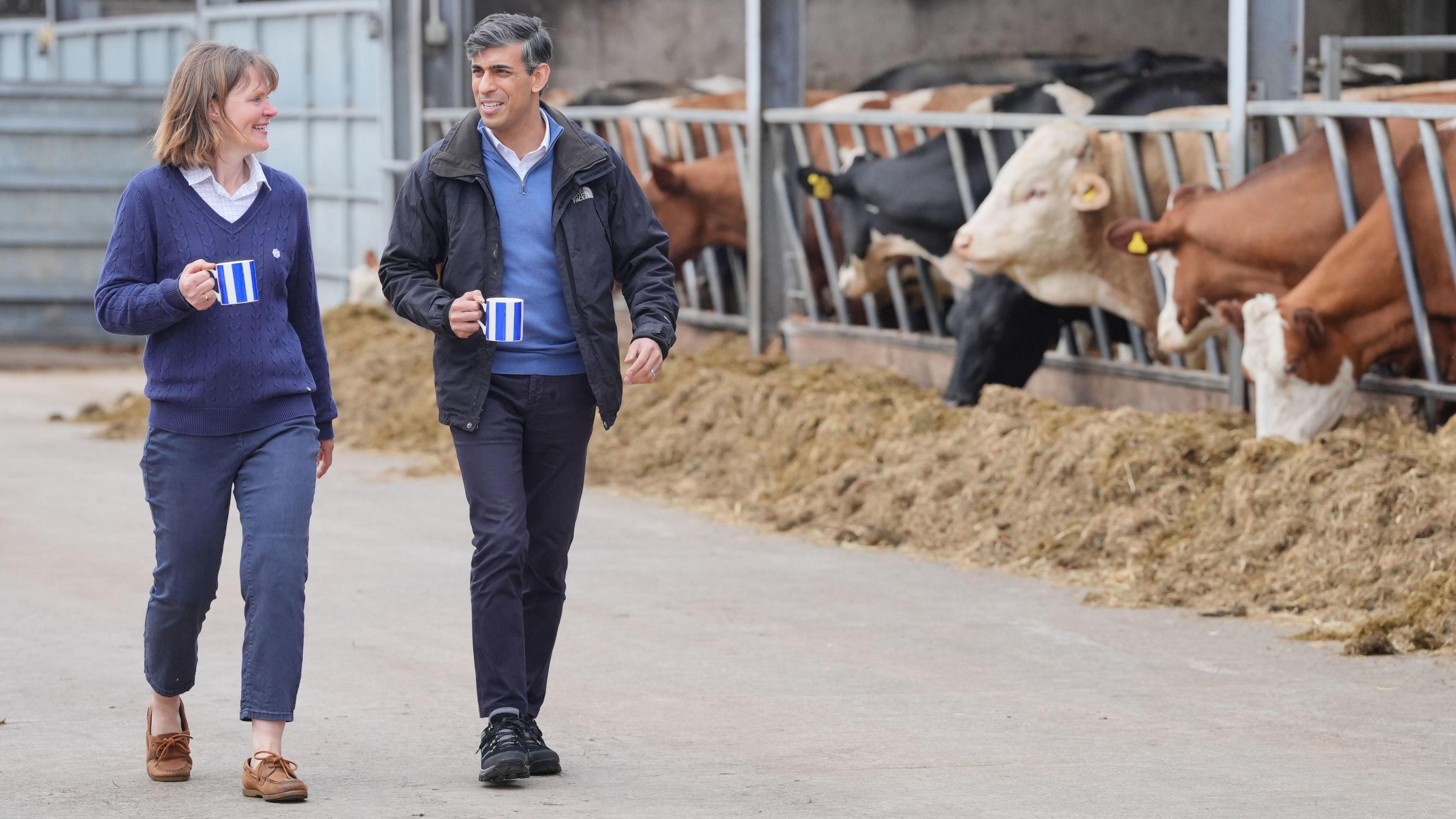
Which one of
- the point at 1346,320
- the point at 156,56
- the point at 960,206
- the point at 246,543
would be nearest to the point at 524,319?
the point at 246,543

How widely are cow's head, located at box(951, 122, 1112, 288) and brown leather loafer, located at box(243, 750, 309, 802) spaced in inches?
214

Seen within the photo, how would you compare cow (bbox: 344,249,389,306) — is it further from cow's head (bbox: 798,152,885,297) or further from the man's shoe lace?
the man's shoe lace

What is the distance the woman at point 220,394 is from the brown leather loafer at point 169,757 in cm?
12

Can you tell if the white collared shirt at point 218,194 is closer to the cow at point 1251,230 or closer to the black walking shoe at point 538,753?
the black walking shoe at point 538,753

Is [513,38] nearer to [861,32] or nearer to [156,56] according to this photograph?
[861,32]

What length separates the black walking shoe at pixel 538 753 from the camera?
4711 mm

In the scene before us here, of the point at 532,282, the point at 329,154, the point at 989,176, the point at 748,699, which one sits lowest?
the point at 748,699

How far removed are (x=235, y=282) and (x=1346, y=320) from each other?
15.0 feet

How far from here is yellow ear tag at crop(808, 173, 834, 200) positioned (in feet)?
35.3

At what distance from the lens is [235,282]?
4469mm

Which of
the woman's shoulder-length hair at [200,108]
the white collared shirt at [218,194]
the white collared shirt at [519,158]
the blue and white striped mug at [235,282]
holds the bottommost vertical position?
the blue and white striped mug at [235,282]

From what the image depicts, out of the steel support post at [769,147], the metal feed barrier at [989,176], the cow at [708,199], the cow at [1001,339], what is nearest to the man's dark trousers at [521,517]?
the metal feed barrier at [989,176]

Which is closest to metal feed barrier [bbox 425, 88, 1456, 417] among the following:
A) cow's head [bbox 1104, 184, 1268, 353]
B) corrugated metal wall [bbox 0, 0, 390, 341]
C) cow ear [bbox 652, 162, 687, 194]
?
cow's head [bbox 1104, 184, 1268, 353]

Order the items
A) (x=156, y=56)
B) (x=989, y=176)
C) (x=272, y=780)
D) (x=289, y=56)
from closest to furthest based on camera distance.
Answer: (x=272, y=780), (x=989, y=176), (x=289, y=56), (x=156, y=56)
